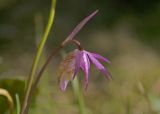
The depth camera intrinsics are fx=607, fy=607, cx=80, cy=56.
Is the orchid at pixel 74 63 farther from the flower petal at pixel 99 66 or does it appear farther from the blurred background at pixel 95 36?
the blurred background at pixel 95 36

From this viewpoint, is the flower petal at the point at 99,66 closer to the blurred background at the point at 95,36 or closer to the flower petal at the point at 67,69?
the flower petal at the point at 67,69

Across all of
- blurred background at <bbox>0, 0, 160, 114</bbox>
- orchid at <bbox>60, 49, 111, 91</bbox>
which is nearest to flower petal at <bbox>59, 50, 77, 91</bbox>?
orchid at <bbox>60, 49, 111, 91</bbox>

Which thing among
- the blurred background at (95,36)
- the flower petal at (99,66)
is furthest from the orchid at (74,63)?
the blurred background at (95,36)

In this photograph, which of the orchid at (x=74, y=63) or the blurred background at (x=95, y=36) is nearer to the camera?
the orchid at (x=74, y=63)

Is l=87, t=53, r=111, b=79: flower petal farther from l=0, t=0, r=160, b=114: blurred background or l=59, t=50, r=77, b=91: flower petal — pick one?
l=0, t=0, r=160, b=114: blurred background

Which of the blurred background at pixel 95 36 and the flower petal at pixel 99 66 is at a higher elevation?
the blurred background at pixel 95 36

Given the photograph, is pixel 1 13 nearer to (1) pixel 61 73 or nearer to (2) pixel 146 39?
(2) pixel 146 39

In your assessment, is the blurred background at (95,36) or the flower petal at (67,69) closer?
the flower petal at (67,69)

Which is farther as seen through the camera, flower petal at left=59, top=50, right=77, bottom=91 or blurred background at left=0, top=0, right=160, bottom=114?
blurred background at left=0, top=0, right=160, bottom=114

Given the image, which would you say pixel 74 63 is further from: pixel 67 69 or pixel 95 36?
pixel 95 36

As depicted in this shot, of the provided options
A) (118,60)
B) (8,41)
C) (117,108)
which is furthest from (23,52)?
(117,108)

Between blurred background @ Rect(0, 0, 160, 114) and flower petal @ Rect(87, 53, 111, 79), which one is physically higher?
blurred background @ Rect(0, 0, 160, 114)

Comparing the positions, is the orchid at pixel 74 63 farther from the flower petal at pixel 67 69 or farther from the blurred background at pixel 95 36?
the blurred background at pixel 95 36
